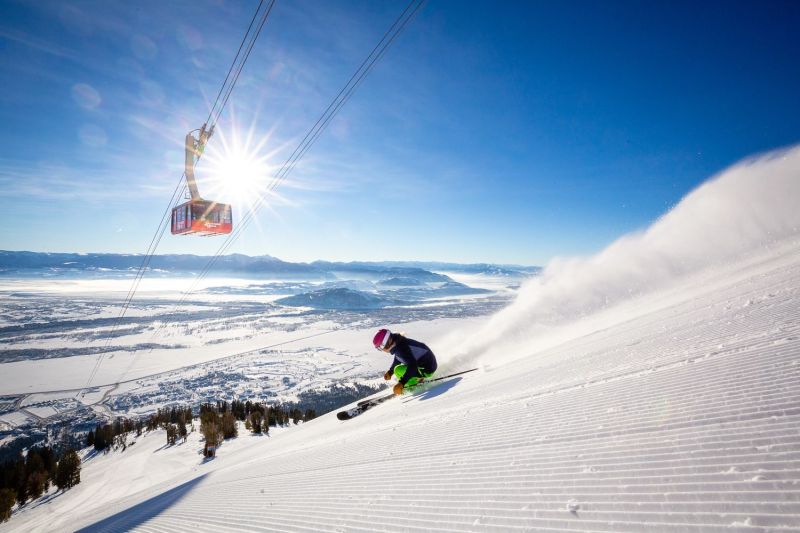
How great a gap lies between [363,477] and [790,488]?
2.83 m

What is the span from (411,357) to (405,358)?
0.14 m

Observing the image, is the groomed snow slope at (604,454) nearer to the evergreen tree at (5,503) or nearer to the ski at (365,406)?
the ski at (365,406)

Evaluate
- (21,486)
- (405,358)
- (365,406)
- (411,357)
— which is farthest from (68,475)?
(411,357)

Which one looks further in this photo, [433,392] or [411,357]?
[411,357]

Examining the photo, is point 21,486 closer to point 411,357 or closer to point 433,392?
point 411,357

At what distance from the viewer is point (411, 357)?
307 inches

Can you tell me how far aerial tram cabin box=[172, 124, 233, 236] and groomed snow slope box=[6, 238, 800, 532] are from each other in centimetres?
1581

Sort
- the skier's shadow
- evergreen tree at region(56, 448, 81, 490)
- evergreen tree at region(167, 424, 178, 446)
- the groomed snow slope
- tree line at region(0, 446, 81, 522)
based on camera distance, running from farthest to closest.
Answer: evergreen tree at region(167, 424, 178, 446), evergreen tree at region(56, 448, 81, 490), tree line at region(0, 446, 81, 522), the skier's shadow, the groomed snow slope

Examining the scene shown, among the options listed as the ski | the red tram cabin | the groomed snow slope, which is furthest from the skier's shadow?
the red tram cabin

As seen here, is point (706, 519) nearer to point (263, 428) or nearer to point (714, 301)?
point (714, 301)

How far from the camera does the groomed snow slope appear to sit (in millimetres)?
1361

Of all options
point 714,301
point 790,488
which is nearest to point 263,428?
point 714,301

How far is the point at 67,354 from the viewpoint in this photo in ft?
390

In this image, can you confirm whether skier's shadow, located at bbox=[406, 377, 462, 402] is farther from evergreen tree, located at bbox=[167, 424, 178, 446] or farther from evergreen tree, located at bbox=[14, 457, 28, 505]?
evergreen tree, located at bbox=[14, 457, 28, 505]
